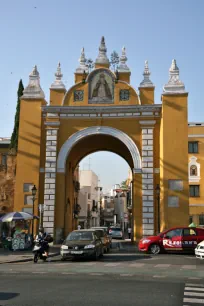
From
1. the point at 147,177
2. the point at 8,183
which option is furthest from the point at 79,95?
the point at 8,183

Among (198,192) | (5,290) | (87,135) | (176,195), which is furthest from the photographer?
(198,192)

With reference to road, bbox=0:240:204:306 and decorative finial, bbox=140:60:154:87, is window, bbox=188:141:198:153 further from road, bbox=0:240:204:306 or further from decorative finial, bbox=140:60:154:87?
road, bbox=0:240:204:306

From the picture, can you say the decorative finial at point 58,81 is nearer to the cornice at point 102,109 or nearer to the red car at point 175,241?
the cornice at point 102,109

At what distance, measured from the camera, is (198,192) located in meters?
36.1

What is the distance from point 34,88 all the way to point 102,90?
4693mm

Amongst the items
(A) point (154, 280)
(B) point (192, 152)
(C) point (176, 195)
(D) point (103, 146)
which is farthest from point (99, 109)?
(A) point (154, 280)

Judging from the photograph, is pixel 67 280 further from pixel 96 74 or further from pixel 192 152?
pixel 192 152

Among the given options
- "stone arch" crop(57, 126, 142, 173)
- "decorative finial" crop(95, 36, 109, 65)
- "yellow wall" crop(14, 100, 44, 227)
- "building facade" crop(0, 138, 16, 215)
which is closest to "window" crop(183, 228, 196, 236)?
"stone arch" crop(57, 126, 142, 173)

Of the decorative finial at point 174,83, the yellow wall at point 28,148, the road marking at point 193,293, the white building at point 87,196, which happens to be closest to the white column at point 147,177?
the decorative finial at point 174,83

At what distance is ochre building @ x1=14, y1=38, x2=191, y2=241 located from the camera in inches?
981

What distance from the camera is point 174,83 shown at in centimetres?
2602

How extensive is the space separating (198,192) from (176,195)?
12178 mm

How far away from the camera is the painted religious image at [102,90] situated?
26609 millimetres

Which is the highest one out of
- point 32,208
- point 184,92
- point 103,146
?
point 184,92
